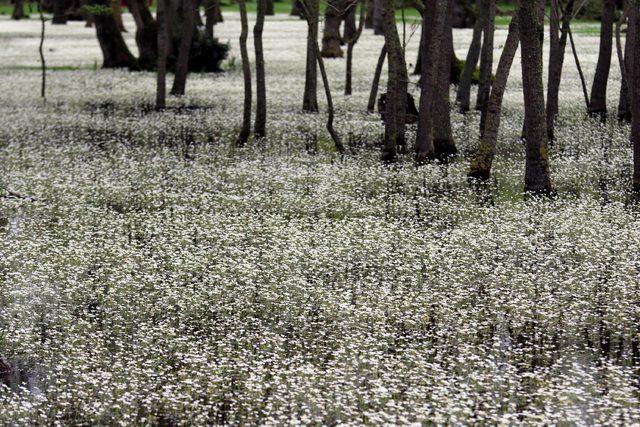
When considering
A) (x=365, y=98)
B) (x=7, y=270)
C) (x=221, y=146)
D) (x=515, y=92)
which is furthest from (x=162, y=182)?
(x=515, y=92)

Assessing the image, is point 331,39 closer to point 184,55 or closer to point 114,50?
point 114,50

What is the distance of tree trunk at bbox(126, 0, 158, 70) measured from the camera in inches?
1745

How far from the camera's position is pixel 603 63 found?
96.2 ft

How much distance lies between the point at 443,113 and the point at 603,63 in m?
8.18

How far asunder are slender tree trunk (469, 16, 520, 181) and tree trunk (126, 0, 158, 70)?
2638 cm

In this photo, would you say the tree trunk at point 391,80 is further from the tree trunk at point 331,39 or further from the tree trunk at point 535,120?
the tree trunk at point 331,39

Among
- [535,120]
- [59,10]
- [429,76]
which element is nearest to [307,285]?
[535,120]

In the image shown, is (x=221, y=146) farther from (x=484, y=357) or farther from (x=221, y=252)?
(x=484, y=357)

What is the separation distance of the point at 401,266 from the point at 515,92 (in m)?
23.4

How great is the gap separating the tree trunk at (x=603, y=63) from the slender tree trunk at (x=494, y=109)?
31.9 ft

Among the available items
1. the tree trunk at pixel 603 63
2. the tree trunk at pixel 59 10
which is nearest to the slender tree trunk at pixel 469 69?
the tree trunk at pixel 603 63

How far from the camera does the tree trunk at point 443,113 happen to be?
23.0 meters

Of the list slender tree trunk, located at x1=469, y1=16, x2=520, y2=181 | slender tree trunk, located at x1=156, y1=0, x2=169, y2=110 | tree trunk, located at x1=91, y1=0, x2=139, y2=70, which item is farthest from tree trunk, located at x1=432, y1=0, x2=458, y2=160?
tree trunk, located at x1=91, y1=0, x2=139, y2=70

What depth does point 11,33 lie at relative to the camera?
232ft
